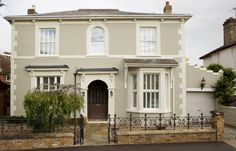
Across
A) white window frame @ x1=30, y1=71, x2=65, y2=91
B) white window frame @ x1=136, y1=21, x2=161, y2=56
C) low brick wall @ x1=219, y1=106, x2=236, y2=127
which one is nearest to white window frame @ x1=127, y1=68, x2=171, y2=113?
white window frame @ x1=136, y1=21, x2=161, y2=56

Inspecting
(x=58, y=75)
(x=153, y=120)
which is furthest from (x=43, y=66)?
(x=153, y=120)

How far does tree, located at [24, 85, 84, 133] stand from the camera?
13.4 meters

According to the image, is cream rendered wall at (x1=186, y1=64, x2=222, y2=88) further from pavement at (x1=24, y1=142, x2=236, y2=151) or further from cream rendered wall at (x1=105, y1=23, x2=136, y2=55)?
pavement at (x1=24, y1=142, x2=236, y2=151)

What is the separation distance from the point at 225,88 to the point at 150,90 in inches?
220

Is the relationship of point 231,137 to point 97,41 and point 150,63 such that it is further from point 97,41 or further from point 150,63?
point 97,41

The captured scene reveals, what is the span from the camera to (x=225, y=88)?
2058 cm

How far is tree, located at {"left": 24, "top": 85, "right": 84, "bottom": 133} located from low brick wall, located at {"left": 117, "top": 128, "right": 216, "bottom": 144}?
256 centimetres

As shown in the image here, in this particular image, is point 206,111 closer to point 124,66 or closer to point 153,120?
point 153,120

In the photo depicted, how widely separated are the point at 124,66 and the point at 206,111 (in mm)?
6893

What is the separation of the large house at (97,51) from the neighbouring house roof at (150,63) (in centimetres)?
30

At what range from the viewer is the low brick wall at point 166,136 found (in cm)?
1325

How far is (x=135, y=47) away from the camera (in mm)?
19500

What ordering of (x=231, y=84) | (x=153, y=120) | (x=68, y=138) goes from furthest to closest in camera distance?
(x=231, y=84) → (x=153, y=120) → (x=68, y=138)

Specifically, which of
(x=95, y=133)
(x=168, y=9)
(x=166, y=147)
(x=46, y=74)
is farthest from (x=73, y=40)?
(x=166, y=147)
